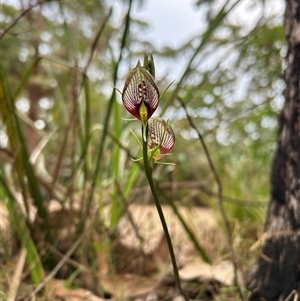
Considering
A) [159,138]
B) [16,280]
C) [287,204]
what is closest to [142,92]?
[159,138]

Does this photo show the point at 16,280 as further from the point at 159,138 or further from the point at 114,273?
the point at 159,138

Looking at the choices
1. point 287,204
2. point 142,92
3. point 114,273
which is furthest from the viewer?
point 114,273

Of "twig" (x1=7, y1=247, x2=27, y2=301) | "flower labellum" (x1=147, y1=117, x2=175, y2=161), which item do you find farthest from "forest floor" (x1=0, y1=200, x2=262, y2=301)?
"flower labellum" (x1=147, y1=117, x2=175, y2=161)

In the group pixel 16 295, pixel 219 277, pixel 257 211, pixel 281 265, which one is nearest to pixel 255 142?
pixel 257 211

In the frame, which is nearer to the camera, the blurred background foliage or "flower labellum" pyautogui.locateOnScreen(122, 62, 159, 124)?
"flower labellum" pyautogui.locateOnScreen(122, 62, 159, 124)

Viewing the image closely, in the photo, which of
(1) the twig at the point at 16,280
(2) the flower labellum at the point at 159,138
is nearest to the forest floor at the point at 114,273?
(1) the twig at the point at 16,280

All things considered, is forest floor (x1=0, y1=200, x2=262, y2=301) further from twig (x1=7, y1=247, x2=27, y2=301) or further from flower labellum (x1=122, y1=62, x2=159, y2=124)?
flower labellum (x1=122, y1=62, x2=159, y2=124)

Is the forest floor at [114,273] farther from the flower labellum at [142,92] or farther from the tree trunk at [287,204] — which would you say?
the flower labellum at [142,92]
